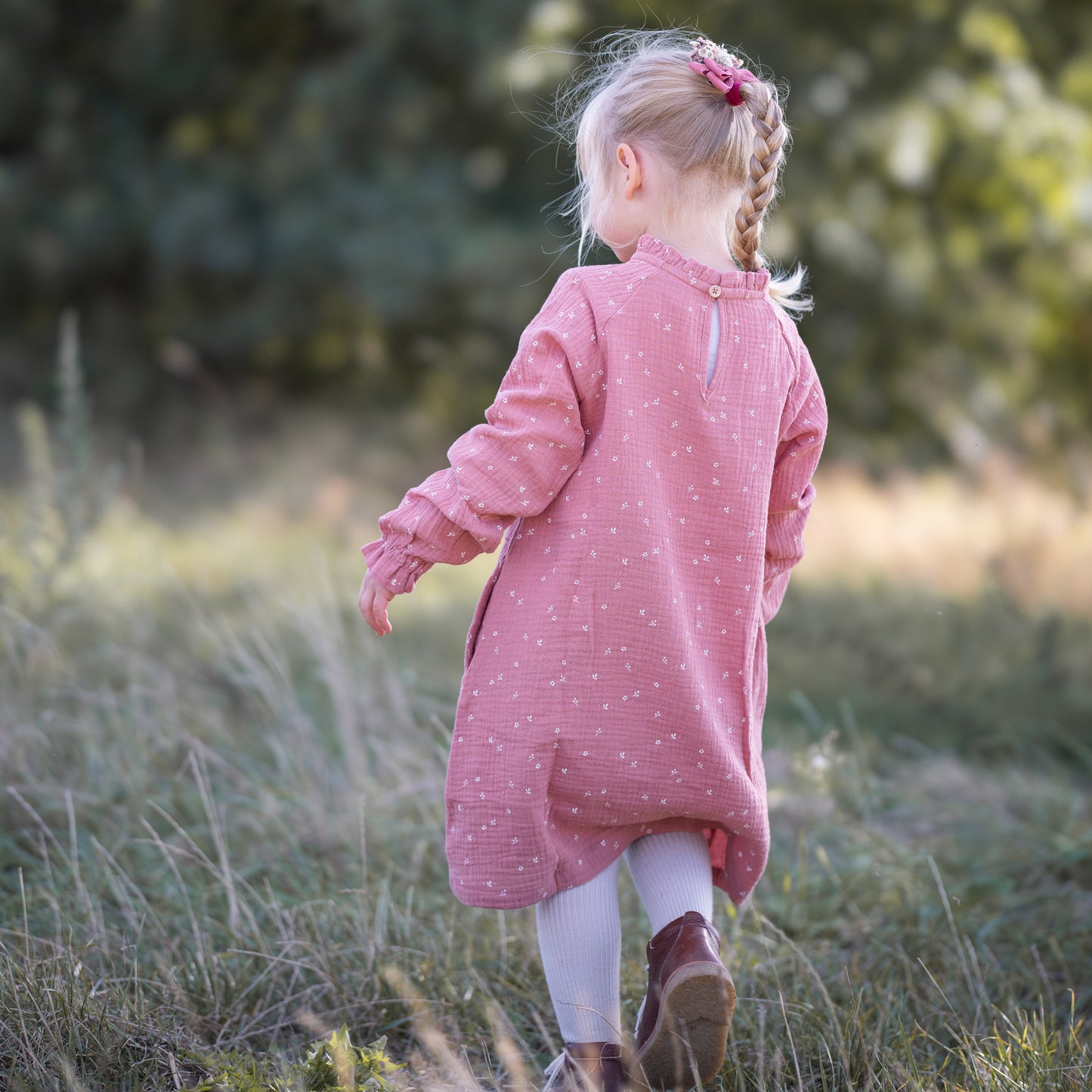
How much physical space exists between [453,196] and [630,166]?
291 inches

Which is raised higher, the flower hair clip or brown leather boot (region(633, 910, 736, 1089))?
the flower hair clip

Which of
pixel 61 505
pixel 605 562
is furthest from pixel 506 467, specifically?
pixel 61 505

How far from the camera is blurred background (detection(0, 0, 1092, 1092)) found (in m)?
2.25

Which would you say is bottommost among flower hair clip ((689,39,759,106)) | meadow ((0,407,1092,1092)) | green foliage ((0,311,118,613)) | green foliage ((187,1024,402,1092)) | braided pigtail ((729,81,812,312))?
meadow ((0,407,1092,1092))

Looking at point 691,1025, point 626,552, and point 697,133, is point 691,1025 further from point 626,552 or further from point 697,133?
point 697,133

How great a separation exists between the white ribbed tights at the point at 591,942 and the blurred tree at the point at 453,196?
17.4ft

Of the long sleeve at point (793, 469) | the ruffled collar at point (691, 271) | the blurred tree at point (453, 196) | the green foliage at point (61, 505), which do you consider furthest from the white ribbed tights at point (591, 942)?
the blurred tree at point (453, 196)

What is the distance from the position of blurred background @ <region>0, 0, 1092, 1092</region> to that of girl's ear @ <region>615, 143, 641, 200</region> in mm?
284

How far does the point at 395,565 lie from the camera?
1822 millimetres

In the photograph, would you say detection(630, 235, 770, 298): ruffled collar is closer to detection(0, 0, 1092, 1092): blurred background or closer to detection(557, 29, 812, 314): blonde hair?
detection(557, 29, 812, 314): blonde hair

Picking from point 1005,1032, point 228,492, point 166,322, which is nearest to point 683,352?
point 1005,1032

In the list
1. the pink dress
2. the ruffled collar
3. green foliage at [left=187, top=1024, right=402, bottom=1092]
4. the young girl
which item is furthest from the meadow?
the ruffled collar

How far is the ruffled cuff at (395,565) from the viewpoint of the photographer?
5.98 ft

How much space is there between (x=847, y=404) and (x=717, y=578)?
323 inches
